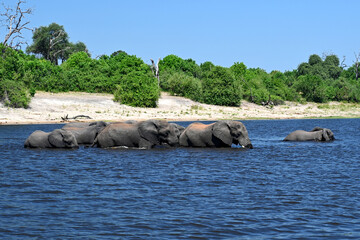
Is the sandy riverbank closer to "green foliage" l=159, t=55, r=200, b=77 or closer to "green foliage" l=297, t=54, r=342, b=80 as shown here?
"green foliage" l=159, t=55, r=200, b=77

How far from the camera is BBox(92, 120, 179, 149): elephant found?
87.6ft

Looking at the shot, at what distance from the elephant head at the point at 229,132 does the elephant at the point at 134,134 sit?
8.42 ft

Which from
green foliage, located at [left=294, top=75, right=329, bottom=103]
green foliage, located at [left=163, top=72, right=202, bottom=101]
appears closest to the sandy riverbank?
green foliage, located at [left=163, top=72, right=202, bottom=101]

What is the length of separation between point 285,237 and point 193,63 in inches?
3748

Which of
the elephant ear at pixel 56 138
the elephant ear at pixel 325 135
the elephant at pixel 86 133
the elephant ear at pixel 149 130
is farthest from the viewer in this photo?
the elephant ear at pixel 325 135

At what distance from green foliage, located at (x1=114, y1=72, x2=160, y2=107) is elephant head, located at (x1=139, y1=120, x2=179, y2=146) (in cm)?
3652

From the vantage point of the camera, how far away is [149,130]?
26.6 meters

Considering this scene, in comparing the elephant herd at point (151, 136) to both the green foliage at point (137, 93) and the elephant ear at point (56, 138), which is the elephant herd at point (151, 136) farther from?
the green foliage at point (137, 93)

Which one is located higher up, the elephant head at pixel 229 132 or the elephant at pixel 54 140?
the elephant head at pixel 229 132

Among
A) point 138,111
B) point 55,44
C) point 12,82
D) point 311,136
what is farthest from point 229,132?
point 55,44

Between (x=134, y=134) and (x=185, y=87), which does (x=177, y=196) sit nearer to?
(x=134, y=134)

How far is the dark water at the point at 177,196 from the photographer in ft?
36.9

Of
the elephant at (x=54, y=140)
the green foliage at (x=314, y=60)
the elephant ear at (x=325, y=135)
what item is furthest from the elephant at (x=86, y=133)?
the green foliage at (x=314, y=60)

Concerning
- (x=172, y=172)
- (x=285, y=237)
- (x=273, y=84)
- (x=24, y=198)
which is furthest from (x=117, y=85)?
(x=285, y=237)
